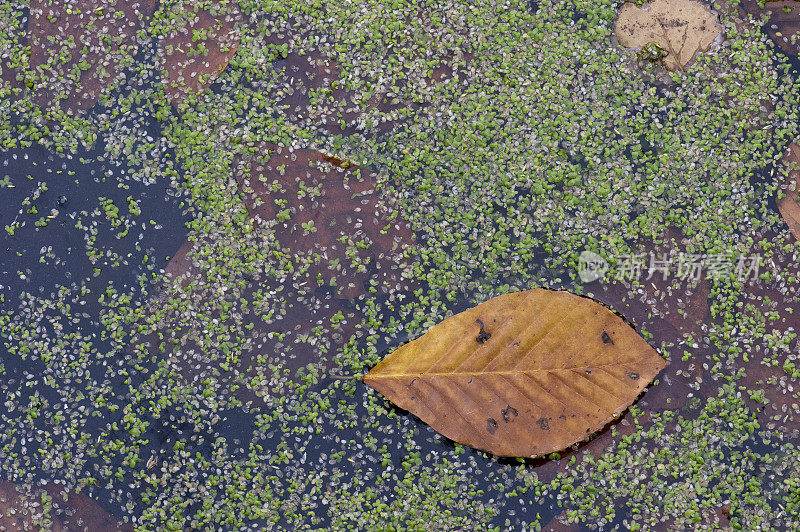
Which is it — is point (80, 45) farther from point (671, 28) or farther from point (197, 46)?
point (671, 28)

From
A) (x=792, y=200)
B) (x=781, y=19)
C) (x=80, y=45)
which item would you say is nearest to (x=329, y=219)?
(x=80, y=45)

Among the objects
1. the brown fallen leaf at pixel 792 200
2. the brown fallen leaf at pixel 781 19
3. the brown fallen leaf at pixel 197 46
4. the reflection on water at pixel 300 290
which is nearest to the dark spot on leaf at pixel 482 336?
Result: the reflection on water at pixel 300 290

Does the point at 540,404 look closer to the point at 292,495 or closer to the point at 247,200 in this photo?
the point at 292,495

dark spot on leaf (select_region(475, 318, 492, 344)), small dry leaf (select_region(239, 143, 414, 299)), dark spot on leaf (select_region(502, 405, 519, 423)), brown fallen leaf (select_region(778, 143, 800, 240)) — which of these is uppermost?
brown fallen leaf (select_region(778, 143, 800, 240))

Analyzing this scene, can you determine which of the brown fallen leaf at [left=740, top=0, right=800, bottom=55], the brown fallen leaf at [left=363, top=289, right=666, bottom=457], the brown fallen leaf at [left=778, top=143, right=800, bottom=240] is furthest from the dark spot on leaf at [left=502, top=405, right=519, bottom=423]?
the brown fallen leaf at [left=740, top=0, right=800, bottom=55]

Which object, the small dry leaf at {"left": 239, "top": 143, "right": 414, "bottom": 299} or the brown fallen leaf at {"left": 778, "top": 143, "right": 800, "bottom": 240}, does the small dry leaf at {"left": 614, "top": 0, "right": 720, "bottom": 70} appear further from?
the small dry leaf at {"left": 239, "top": 143, "right": 414, "bottom": 299}

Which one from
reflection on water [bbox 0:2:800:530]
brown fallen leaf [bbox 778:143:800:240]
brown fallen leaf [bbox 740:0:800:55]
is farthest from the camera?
brown fallen leaf [bbox 740:0:800:55]
